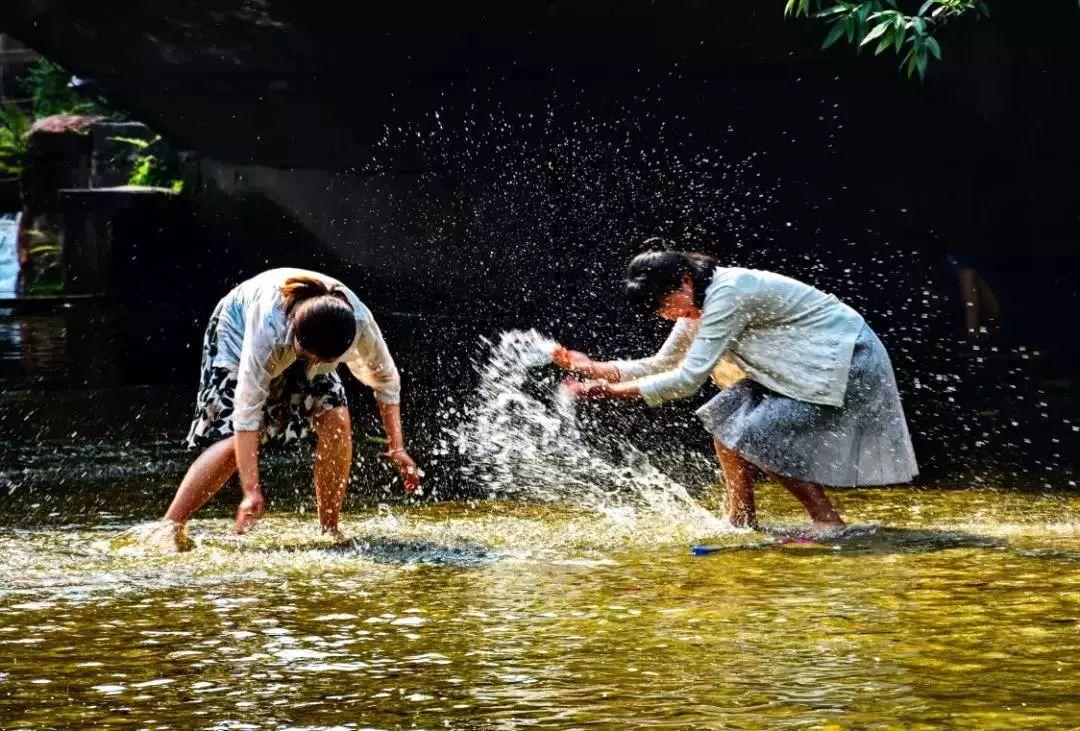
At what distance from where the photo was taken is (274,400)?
6.96 metres

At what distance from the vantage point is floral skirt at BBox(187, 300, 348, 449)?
22.8ft

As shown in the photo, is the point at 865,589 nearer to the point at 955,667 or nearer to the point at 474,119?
the point at 955,667

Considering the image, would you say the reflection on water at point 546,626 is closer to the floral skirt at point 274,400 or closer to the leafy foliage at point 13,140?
the floral skirt at point 274,400

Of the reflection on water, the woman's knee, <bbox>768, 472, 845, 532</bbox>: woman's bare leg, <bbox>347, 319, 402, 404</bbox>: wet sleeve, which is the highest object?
<bbox>347, 319, 402, 404</bbox>: wet sleeve

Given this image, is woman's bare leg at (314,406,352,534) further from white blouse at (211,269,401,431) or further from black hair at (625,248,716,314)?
black hair at (625,248,716,314)

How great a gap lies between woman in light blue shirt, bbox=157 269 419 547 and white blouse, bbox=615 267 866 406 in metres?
1.20

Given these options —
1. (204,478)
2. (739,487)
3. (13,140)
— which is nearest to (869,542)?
(739,487)

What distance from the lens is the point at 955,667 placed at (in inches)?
191

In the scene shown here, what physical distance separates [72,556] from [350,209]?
45.5ft

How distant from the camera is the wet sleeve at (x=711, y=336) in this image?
7.06 metres

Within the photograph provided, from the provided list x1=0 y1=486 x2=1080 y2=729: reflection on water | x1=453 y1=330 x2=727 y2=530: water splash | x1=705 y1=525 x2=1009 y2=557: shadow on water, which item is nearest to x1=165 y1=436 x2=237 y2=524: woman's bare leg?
x1=0 y1=486 x2=1080 y2=729: reflection on water

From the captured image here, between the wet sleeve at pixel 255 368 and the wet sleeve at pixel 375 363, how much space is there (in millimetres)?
384

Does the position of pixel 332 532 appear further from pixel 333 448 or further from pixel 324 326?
pixel 324 326

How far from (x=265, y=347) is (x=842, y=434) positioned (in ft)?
8.00
